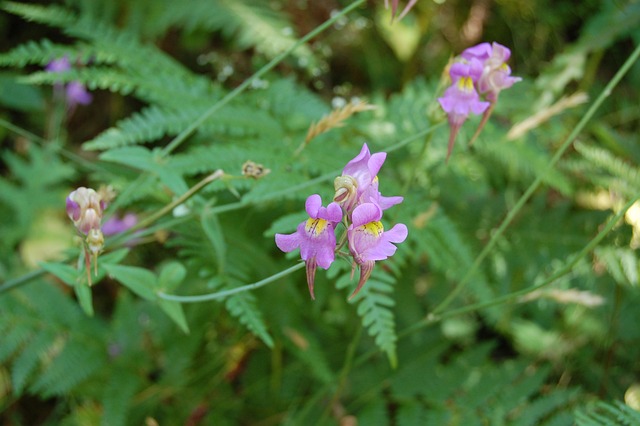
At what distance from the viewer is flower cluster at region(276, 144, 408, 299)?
1.17 meters

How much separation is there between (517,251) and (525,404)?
0.56m

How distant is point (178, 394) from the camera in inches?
92.8

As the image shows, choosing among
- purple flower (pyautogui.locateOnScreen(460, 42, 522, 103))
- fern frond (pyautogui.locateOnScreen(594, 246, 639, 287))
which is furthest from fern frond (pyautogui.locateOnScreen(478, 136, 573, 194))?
purple flower (pyautogui.locateOnScreen(460, 42, 522, 103))

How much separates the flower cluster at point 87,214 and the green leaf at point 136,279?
21 centimetres

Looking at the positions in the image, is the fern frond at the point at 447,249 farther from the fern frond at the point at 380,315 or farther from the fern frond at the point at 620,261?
the fern frond at the point at 620,261

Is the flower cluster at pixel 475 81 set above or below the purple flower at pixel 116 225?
below

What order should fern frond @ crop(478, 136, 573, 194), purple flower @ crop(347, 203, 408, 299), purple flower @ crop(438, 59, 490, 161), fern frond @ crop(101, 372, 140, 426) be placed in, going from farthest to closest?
fern frond @ crop(478, 136, 573, 194)
fern frond @ crop(101, 372, 140, 426)
purple flower @ crop(438, 59, 490, 161)
purple flower @ crop(347, 203, 408, 299)

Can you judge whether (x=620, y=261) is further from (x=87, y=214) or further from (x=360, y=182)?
(x=87, y=214)

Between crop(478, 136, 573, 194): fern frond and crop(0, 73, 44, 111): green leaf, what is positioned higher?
crop(0, 73, 44, 111): green leaf

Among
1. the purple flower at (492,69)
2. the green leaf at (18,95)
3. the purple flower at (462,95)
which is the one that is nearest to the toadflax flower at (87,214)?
the purple flower at (462,95)

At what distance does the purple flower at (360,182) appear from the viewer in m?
1.19

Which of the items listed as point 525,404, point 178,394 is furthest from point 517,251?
point 178,394

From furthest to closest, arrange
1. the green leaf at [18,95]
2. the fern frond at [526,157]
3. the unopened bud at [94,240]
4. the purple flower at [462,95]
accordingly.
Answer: the green leaf at [18,95], the fern frond at [526,157], the purple flower at [462,95], the unopened bud at [94,240]

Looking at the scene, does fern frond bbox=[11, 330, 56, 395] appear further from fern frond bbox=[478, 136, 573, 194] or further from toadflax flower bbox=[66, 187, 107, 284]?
fern frond bbox=[478, 136, 573, 194]
